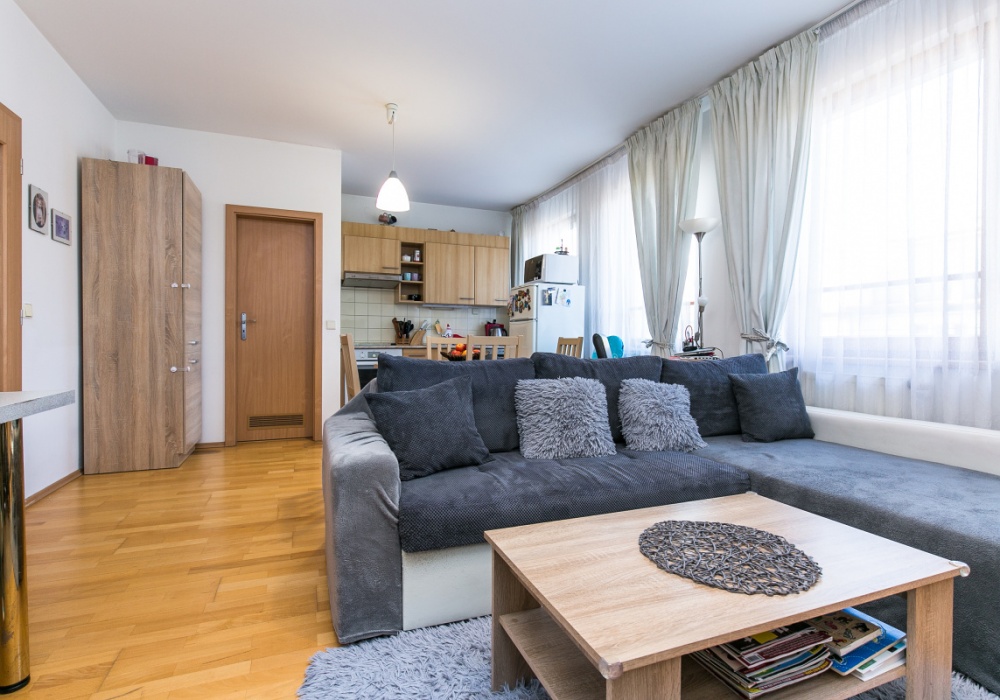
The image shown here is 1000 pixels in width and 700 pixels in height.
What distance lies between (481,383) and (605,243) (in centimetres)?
305

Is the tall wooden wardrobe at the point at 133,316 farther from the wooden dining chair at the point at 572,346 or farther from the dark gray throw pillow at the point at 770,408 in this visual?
the dark gray throw pillow at the point at 770,408

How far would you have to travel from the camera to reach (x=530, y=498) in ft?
5.62

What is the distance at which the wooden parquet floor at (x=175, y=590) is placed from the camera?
1.40 m

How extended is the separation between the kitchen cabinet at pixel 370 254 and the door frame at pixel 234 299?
3.09 feet

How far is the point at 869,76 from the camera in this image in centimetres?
263

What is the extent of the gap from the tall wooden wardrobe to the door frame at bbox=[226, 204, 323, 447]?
2.06ft

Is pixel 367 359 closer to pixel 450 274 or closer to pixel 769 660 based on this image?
pixel 450 274

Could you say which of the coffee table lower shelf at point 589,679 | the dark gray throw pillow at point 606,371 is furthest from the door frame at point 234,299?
the coffee table lower shelf at point 589,679

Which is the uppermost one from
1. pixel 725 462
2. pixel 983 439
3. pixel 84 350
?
pixel 84 350

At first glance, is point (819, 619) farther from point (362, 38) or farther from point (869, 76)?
point (362, 38)

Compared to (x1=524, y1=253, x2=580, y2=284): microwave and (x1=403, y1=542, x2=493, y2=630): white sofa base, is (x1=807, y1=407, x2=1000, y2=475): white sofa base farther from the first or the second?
(x1=524, y1=253, x2=580, y2=284): microwave

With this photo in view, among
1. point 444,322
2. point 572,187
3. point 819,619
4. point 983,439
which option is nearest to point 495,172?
point 572,187

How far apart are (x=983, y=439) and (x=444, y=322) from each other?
5.31 metres

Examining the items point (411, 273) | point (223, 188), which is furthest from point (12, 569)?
point (411, 273)
